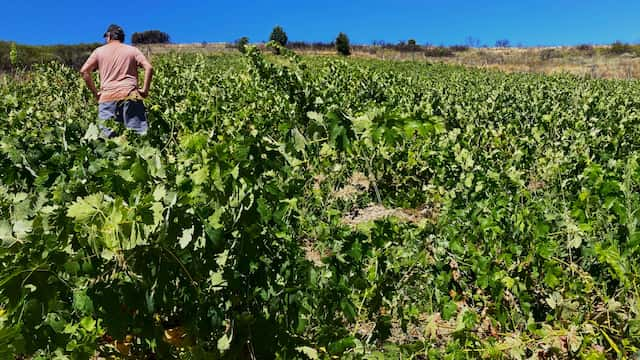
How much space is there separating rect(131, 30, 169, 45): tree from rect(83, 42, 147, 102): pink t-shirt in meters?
53.5

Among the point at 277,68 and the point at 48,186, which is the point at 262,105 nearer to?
the point at 277,68

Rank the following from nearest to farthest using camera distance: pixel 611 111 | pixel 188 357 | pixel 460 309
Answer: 1. pixel 188 357
2. pixel 460 309
3. pixel 611 111

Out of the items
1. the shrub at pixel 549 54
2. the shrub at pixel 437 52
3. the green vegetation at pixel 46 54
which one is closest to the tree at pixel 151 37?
the green vegetation at pixel 46 54

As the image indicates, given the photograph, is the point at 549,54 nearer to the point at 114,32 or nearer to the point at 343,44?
the point at 343,44

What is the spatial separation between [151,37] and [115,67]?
2205 inches

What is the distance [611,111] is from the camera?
8383 millimetres

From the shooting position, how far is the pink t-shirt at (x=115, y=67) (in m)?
5.82

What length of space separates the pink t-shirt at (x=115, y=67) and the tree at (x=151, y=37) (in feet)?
176

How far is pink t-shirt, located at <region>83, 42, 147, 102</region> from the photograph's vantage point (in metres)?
5.82

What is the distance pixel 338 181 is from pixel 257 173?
3.78 meters

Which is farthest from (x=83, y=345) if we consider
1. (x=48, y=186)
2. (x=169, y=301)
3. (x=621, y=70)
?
(x=621, y=70)

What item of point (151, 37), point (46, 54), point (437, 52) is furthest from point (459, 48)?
point (46, 54)

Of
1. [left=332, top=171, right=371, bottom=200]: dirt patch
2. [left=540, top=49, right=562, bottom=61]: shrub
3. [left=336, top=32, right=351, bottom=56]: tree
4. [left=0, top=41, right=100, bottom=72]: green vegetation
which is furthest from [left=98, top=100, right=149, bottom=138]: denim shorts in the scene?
[left=540, top=49, right=562, bottom=61]: shrub

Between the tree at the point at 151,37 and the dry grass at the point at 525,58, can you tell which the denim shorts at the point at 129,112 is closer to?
the dry grass at the point at 525,58
